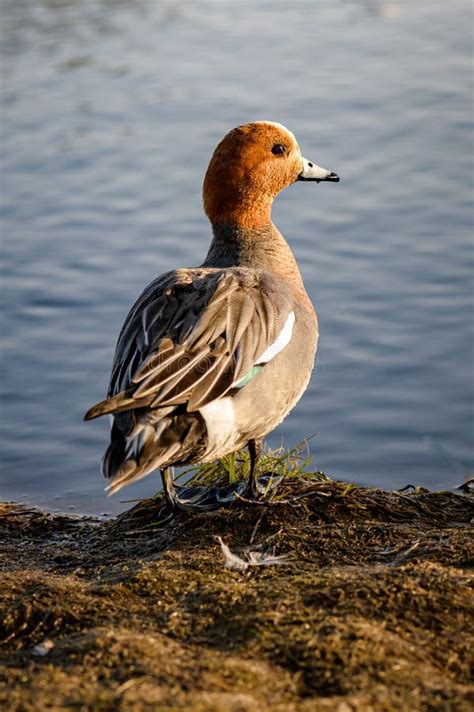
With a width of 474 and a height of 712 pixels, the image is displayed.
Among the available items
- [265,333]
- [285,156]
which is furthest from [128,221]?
[265,333]

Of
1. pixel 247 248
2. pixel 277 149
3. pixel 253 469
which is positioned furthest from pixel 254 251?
pixel 253 469

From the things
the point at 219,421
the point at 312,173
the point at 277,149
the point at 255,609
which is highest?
the point at 277,149

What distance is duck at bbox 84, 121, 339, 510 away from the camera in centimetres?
420

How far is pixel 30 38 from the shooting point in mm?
14273

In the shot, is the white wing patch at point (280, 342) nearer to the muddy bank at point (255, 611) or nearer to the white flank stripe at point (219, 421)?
the white flank stripe at point (219, 421)

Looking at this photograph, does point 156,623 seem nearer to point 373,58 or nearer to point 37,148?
point 37,148

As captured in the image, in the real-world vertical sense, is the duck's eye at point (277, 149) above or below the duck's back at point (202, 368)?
above

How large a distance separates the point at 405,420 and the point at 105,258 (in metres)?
3.25

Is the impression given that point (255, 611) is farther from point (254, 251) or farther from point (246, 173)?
point (246, 173)

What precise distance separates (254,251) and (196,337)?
117cm

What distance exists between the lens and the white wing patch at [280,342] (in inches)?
183

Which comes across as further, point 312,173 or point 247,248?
point 312,173

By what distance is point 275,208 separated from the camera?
31.8 ft

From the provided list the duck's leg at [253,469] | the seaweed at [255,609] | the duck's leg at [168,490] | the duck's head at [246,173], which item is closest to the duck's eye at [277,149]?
the duck's head at [246,173]
